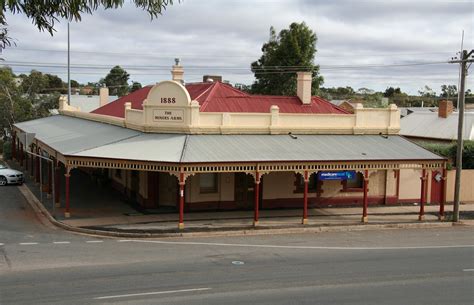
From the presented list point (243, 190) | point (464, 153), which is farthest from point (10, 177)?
point (464, 153)

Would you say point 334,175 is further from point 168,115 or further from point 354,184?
point 168,115

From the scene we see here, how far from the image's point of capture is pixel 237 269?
15.1 meters

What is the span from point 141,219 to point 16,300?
11092 mm

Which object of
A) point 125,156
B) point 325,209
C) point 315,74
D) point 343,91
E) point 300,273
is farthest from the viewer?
point 343,91

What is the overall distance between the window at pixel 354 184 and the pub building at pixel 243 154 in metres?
0.06

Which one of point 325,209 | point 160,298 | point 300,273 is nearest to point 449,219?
point 325,209

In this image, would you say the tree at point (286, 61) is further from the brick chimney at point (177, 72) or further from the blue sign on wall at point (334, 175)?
the blue sign on wall at point (334, 175)

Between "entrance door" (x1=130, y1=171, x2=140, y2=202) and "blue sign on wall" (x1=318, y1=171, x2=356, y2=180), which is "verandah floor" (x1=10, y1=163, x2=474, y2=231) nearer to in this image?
"entrance door" (x1=130, y1=171, x2=140, y2=202)

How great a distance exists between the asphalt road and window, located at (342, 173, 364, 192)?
5834 millimetres

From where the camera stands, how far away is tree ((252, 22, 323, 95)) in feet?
160

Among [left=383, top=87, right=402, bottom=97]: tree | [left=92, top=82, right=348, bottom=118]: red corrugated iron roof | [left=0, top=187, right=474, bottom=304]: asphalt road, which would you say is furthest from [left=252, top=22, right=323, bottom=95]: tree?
[left=383, top=87, right=402, bottom=97]: tree

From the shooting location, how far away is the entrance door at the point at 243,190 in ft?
84.0

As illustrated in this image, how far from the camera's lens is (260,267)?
1540 centimetres

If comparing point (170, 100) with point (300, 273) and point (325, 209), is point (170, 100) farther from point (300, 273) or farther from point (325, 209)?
point (300, 273)
